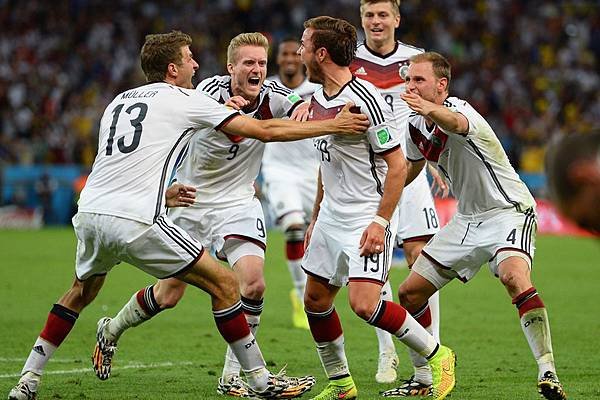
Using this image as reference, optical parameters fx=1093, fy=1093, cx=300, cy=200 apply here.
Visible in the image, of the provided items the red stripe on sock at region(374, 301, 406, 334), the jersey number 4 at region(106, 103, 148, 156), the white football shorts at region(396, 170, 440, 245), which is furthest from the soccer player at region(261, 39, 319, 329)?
the jersey number 4 at region(106, 103, 148, 156)

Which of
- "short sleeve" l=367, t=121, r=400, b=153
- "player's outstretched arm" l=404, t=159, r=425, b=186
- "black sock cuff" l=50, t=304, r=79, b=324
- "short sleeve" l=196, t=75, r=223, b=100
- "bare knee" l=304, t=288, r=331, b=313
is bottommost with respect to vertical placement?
"black sock cuff" l=50, t=304, r=79, b=324

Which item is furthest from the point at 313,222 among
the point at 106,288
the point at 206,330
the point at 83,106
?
the point at 83,106

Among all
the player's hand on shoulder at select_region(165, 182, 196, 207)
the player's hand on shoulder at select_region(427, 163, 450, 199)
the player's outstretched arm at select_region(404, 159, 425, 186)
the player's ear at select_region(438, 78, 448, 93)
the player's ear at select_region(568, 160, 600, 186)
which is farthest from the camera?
the player's hand on shoulder at select_region(427, 163, 450, 199)

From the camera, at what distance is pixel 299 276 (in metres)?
11.5

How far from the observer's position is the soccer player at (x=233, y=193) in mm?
7914

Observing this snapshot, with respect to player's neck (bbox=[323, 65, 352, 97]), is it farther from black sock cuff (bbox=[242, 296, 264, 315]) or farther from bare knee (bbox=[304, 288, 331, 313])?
black sock cuff (bbox=[242, 296, 264, 315])

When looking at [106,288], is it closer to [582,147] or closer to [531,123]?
[582,147]

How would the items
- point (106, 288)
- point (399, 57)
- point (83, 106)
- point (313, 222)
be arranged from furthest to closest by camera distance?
point (83, 106) < point (106, 288) < point (399, 57) < point (313, 222)

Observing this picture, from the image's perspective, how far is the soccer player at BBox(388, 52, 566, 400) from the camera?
7.34m

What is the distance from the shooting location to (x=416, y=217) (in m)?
9.04

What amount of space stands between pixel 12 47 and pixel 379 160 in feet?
83.3

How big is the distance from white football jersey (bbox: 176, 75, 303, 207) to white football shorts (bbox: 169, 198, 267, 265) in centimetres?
7

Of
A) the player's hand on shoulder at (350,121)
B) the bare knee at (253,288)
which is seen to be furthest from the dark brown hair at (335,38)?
the bare knee at (253,288)

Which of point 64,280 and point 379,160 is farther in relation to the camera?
point 64,280
